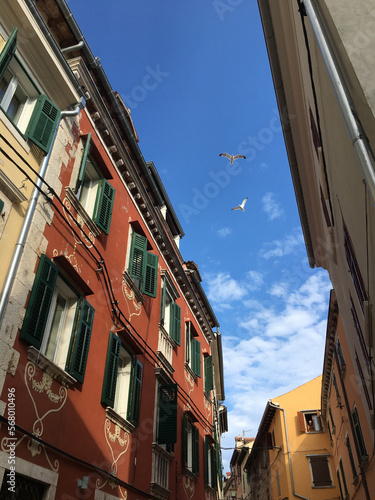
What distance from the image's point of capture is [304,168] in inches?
523

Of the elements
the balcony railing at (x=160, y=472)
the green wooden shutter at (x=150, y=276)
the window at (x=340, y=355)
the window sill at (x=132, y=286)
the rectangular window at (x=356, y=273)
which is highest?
the window at (x=340, y=355)

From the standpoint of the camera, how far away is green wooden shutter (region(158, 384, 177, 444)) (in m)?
10.1

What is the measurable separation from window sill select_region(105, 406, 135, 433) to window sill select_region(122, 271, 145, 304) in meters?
3.05

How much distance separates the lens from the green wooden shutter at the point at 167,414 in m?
10.1

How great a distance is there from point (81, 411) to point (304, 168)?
1008 cm

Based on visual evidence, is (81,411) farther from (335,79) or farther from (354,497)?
(354,497)

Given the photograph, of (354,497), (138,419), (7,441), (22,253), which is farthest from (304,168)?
(354,497)

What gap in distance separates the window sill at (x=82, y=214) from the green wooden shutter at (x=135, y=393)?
3135 millimetres

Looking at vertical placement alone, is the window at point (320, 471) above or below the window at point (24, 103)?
below

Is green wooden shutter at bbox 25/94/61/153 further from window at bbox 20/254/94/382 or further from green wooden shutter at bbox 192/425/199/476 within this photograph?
green wooden shutter at bbox 192/425/199/476

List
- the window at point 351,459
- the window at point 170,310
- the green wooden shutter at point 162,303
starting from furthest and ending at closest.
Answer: the window at point 351,459 → the window at point 170,310 → the green wooden shutter at point 162,303

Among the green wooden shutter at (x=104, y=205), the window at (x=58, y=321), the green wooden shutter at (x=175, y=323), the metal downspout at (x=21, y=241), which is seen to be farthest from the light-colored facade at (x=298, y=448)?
the metal downspout at (x=21, y=241)

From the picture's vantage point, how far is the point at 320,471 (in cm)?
2472

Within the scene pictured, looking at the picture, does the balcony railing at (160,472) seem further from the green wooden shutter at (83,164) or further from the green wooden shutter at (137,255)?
the green wooden shutter at (83,164)
